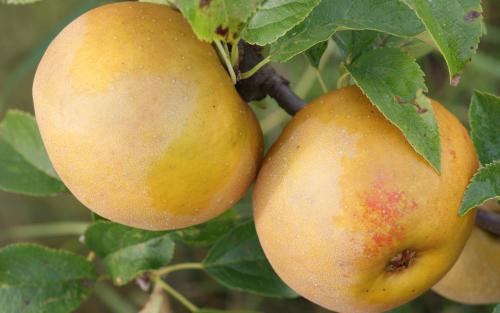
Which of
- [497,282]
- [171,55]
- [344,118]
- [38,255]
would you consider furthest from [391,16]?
[38,255]

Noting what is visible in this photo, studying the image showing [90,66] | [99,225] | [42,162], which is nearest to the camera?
[90,66]

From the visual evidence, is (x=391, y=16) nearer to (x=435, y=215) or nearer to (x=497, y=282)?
(x=435, y=215)

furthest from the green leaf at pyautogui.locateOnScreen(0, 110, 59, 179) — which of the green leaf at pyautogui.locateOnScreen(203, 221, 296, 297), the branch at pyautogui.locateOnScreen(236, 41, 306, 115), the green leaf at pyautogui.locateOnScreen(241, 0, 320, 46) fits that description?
the green leaf at pyautogui.locateOnScreen(241, 0, 320, 46)

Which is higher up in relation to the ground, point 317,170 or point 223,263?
point 317,170

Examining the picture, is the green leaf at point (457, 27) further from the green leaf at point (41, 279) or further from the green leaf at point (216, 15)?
the green leaf at point (41, 279)

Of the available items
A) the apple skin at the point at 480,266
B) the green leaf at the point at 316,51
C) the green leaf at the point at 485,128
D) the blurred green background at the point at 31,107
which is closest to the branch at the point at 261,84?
the green leaf at the point at 316,51

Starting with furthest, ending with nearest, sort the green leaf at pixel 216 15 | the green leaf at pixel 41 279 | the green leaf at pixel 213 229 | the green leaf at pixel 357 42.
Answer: the green leaf at pixel 213 229 < the green leaf at pixel 41 279 < the green leaf at pixel 357 42 < the green leaf at pixel 216 15

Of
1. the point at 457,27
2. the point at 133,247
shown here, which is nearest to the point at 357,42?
the point at 457,27
